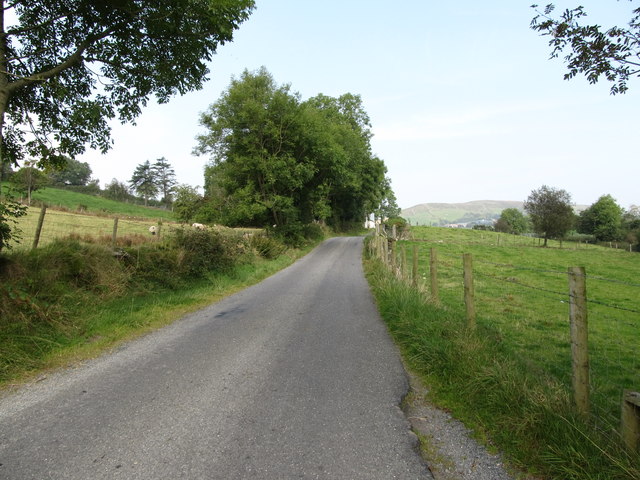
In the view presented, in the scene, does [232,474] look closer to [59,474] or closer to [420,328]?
[59,474]

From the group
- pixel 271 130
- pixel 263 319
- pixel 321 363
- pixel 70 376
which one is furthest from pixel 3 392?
pixel 271 130

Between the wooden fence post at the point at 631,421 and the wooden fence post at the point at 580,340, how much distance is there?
0.47m

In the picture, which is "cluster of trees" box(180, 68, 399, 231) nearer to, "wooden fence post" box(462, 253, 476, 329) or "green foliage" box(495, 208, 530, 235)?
"wooden fence post" box(462, 253, 476, 329)

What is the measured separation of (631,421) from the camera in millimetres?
2488

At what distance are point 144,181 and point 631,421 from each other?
382ft

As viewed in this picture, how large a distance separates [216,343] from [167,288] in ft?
13.7

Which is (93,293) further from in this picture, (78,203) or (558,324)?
(78,203)

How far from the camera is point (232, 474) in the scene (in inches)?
101

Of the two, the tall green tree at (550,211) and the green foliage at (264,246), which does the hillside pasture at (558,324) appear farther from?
the tall green tree at (550,211)

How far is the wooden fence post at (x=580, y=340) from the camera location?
9.92ft

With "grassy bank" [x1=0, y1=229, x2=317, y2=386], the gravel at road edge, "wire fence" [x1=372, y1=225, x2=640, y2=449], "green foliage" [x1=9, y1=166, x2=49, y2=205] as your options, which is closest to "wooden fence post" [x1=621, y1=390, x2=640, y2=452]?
"wire fence" [x1=372, y1=225, x2=640, y2=449]

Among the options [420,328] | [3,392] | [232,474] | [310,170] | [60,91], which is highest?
[310,170]

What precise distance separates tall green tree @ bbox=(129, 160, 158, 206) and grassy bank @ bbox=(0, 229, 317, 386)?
104 m

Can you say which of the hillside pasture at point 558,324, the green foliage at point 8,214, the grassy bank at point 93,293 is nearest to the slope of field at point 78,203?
the grassy bank at point 93,293
